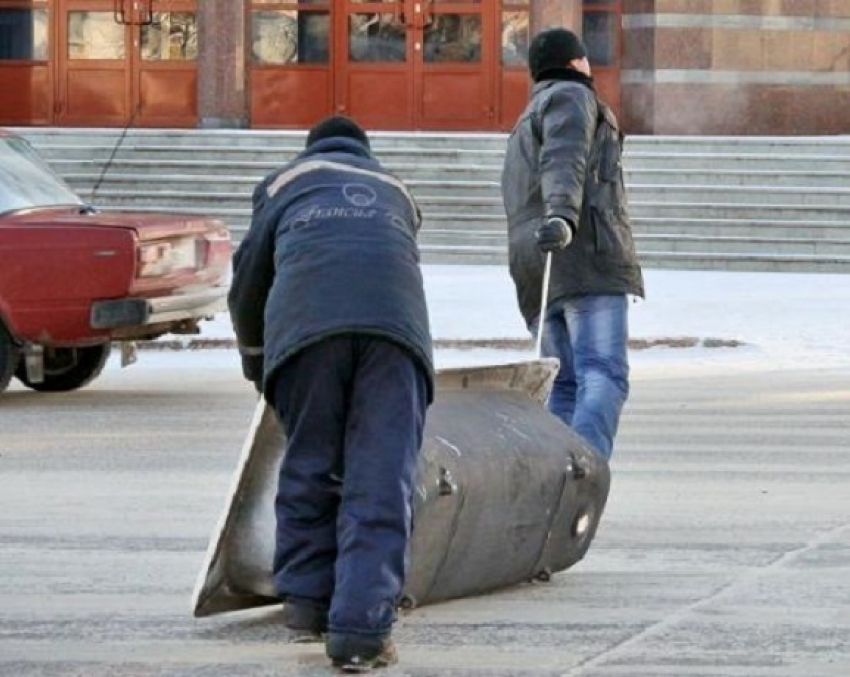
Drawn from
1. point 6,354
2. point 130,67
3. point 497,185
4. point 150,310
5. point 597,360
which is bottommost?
point 497,185

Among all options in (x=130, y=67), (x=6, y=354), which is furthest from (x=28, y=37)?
(x=6, y=354)

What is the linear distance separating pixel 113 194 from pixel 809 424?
1585cm

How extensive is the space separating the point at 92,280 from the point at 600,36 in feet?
59.2

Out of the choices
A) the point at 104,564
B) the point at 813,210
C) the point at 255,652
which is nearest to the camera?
the point at 255,652

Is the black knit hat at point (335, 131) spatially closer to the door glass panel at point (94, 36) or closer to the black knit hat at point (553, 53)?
the black knit hat at point (553, 53)

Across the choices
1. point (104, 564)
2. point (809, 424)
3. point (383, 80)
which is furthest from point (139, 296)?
point (383, 80)

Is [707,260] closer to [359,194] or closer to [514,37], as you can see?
[514,37]

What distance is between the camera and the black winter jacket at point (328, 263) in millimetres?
8125

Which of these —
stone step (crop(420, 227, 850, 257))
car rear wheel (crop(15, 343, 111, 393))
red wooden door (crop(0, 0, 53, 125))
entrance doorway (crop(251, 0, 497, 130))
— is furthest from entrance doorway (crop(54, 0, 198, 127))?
car rear wheel (crop(15, 343, 111, 393))

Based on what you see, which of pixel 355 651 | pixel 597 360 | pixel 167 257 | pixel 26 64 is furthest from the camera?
pixel 26 64

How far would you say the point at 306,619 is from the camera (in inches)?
329

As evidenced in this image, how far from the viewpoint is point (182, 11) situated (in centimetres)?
3444

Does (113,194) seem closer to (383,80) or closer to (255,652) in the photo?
(383,80)

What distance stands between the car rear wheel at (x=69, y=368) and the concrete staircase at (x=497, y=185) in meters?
10.6
